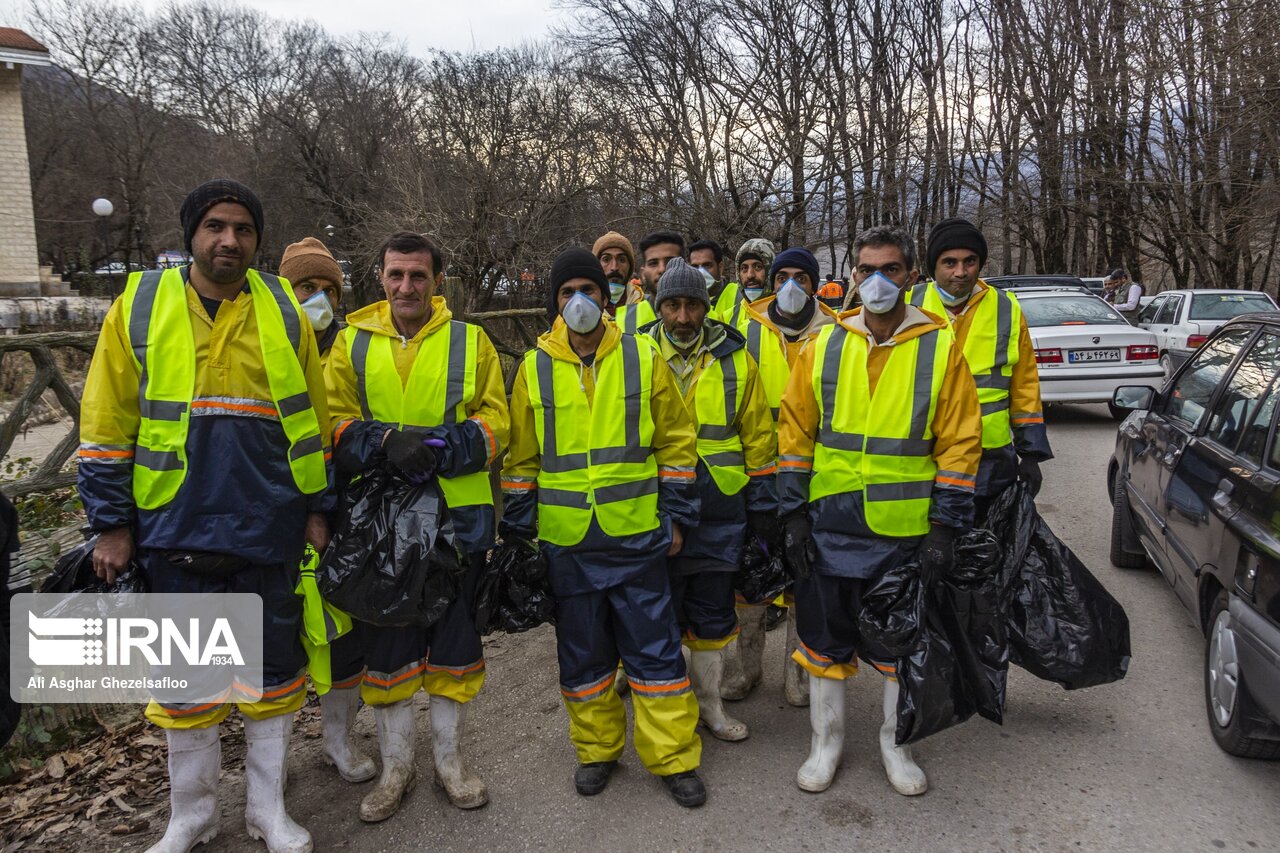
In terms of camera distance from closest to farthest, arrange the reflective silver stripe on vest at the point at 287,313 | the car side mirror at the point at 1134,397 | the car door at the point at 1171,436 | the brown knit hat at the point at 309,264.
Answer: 1. the reflective silver stripe on vest at the point at 287,313
2. the brown knit hat at the point at 309,264
3. the car door at the point at 1171,436
4. the car side mirror at the point at 1134,397

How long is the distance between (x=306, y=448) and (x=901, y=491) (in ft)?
6.63

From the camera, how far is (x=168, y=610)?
107 inches

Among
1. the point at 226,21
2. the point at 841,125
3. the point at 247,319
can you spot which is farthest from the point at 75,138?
the point at 247,319

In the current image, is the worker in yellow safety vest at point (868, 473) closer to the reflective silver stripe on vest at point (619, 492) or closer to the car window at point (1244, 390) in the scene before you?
the reflective silver stripe on vest at point (619, 492)

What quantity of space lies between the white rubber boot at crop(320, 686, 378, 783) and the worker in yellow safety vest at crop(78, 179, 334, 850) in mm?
365

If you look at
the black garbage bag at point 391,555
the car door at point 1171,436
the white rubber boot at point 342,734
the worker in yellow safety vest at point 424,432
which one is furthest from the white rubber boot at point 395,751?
the car door at point 1171,436

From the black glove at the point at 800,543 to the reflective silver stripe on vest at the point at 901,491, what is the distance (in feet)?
0.95

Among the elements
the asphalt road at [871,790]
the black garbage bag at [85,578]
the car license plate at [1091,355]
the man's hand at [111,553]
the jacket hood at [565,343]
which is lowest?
the asphalt road at [871,790]

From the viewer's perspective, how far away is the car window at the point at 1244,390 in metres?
3.56

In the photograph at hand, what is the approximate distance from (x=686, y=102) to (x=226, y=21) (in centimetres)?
2371

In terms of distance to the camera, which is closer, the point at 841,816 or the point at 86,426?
the point at 86,426

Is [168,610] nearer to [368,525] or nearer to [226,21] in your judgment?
[368,525]

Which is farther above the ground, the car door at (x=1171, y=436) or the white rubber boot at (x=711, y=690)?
the car door at (x=1171, y=436)

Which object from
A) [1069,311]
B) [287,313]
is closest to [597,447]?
[287,313]
